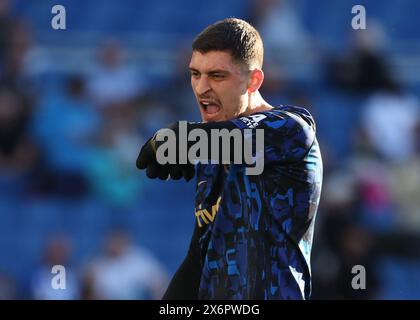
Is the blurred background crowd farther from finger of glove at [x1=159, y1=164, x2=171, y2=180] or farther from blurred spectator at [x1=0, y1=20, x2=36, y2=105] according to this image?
finger of glove at [x1=159, y1=164, x2=171, y2=180]

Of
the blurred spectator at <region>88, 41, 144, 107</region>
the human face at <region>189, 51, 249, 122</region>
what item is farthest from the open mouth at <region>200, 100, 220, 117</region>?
the blurred spectator at <region>88, 41, 144, 107</region>

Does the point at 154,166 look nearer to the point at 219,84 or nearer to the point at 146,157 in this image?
the point at 146,157

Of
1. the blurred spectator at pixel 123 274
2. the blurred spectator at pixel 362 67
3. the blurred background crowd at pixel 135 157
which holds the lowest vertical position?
the blurred spectator at pixel 123 274

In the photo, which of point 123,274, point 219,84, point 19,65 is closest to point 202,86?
point 219,84

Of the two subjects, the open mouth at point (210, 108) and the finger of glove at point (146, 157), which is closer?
the finger of glove at point (146, 157)

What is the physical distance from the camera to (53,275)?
918 centimetres

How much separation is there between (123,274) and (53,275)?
697 mm

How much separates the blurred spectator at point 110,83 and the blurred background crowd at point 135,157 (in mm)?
14

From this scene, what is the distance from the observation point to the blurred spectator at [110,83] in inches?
431

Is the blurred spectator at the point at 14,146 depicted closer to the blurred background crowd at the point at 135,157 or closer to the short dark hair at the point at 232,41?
the blurred background crowd at the point at 135,157

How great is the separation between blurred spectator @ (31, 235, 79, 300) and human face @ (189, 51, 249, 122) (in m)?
5.14

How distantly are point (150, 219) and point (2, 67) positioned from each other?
2238 mm

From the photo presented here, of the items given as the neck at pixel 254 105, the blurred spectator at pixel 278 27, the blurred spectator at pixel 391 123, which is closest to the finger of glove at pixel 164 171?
the neck at pixel 254 105
